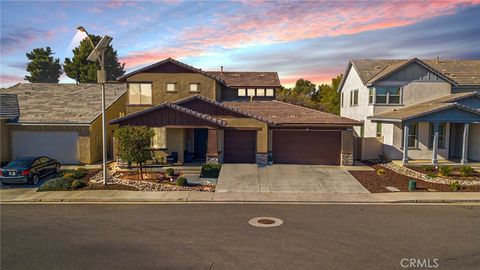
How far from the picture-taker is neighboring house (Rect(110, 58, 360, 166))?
24297 mm

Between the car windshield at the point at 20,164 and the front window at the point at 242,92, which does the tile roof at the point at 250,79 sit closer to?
the front window at the point at 242,92

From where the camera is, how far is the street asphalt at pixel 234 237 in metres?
9.56

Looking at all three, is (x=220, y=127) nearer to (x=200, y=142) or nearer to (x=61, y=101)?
(x=200, y=142)

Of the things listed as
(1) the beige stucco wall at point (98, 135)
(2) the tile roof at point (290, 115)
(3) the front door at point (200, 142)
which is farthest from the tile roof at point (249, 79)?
(1) the beige stucco wall at point (98, 135)

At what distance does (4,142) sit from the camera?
2648 centimetres

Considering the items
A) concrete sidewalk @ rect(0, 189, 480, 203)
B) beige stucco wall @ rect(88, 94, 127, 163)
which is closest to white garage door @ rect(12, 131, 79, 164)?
beige stucco wall @ rect(88, 94, 127, 163)

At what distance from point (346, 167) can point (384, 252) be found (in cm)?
1522

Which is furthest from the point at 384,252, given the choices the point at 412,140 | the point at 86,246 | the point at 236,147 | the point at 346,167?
the point at 412,140

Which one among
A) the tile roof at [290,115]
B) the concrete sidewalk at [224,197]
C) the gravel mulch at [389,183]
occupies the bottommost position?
the concrete sidewalk at [224,197]

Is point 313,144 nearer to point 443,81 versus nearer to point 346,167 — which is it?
point 346,167

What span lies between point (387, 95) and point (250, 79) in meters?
13.1

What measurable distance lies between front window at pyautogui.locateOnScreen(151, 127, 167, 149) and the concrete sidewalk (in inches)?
305

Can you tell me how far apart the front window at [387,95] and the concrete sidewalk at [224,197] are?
13.3 metres

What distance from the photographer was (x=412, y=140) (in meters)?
27.1
